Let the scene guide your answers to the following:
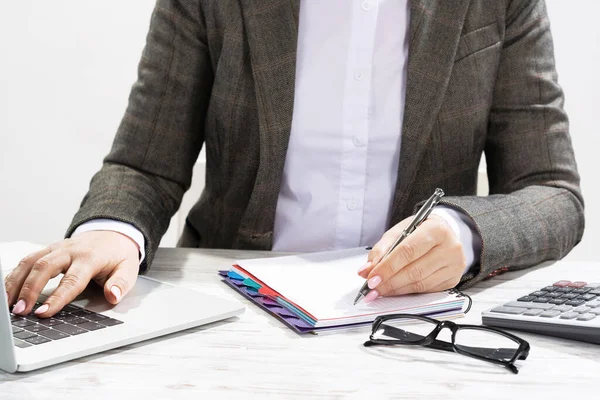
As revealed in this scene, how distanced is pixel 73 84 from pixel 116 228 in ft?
5.45

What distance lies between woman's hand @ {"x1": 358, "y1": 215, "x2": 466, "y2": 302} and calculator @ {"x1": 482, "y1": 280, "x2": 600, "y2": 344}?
93 mm

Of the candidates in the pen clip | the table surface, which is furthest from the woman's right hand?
the pen clip

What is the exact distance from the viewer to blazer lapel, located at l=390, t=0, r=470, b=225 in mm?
1309

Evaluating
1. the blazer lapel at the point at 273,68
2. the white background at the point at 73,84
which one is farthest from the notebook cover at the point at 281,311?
the white background at the point at 73,84

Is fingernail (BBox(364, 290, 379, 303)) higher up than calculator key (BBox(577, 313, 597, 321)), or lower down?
lower down

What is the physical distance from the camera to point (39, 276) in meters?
0.86

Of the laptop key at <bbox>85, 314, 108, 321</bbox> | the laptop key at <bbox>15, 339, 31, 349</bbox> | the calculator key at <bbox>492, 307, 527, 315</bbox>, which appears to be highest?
the calculator key at <bbox>492, 307, 527, 315</bbox>

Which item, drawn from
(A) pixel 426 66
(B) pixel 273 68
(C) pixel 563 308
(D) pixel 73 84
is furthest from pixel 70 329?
(D) pixel 73 84

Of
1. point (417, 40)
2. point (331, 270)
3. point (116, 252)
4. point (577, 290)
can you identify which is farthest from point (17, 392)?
point (417, 40)

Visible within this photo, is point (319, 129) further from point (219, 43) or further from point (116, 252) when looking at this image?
point (116, 252)

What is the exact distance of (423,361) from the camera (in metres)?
0.75

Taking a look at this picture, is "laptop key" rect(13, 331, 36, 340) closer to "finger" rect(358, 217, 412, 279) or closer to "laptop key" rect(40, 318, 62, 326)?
"laptop key" rect(40, 318, 62, 326)

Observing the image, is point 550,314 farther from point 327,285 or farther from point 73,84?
point 73,84

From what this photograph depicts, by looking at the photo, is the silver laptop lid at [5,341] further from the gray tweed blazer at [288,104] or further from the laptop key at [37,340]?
the gray tweed blazer at [288,104]
